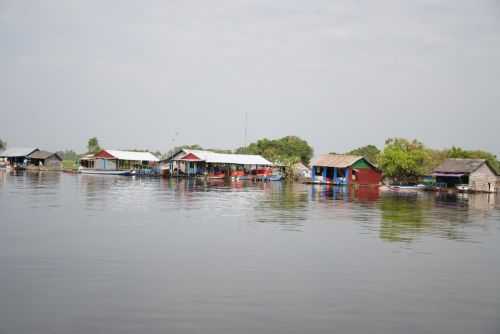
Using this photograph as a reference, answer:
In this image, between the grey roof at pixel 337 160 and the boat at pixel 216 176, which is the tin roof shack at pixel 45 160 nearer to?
the boat at pixel 216 176

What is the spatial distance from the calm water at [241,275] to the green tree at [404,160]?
32033mm

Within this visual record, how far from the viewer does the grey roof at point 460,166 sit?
45.2 metres

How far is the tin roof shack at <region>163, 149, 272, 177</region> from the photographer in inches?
2320

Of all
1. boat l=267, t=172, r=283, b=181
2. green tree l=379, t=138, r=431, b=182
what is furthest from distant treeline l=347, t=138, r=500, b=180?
boat l=267, t=172, r=283, b=181

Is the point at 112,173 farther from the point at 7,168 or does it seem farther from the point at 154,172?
the point at 7,168

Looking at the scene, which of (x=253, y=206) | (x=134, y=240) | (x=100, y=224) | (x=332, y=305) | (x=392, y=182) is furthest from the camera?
(x=392, y=182)

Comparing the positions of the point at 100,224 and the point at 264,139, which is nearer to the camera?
the point at 100,224

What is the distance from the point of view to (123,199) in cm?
2655

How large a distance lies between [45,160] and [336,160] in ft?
135

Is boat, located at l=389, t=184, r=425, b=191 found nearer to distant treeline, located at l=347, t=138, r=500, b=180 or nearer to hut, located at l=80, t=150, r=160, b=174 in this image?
distant treeline, located at l=347, t=138, r=500, b=180

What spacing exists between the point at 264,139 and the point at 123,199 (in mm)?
61057

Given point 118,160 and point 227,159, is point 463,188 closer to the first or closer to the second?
point 227,159

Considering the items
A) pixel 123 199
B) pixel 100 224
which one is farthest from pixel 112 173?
pixel 100 224

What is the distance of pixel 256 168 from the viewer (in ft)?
208
